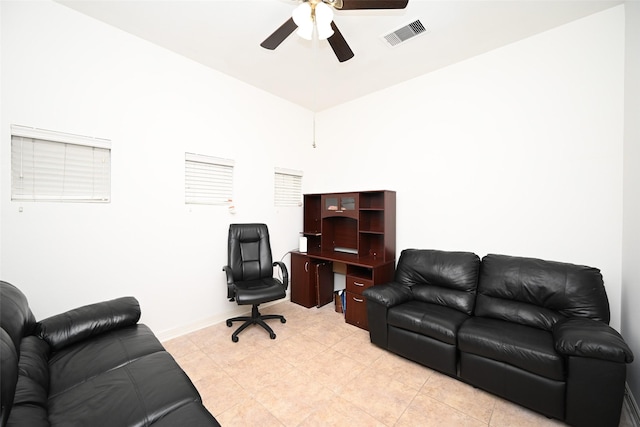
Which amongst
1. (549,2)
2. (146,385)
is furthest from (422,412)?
(549,2)

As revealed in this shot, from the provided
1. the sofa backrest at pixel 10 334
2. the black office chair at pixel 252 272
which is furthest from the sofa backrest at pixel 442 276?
the sofa backrest at pixel 10 334

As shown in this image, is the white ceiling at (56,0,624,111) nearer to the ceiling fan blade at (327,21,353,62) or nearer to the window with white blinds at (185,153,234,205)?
the ceiling fan blade at (327,21,353,62)

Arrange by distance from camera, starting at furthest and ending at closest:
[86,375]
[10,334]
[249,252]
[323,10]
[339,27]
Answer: [249,252] → [339,27] → [323,10] → [86,375] → [10,334]

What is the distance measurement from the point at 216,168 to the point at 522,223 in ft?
11.3

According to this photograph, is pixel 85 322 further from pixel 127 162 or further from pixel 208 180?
pixel 208 180

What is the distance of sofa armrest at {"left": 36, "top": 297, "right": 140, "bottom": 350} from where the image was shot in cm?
164

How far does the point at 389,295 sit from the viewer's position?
2518mm

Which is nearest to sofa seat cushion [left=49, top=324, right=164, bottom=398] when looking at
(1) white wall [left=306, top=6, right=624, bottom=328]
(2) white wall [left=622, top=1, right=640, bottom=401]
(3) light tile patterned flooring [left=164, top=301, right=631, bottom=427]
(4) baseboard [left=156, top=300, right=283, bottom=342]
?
(3) light tile patterned flooring [left=164, top=301, right=631, bottom=427]

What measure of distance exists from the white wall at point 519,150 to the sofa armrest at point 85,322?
2.99 meters

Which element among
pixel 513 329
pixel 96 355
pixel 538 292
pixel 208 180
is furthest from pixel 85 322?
pixel 538 292

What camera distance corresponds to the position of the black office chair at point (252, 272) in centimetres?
271

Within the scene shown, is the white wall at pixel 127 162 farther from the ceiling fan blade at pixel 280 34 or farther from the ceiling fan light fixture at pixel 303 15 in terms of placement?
the ceiling fan light fixture at pixel 303 15

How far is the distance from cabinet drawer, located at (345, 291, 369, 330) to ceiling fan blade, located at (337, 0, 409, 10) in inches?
109

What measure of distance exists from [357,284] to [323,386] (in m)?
1.25
